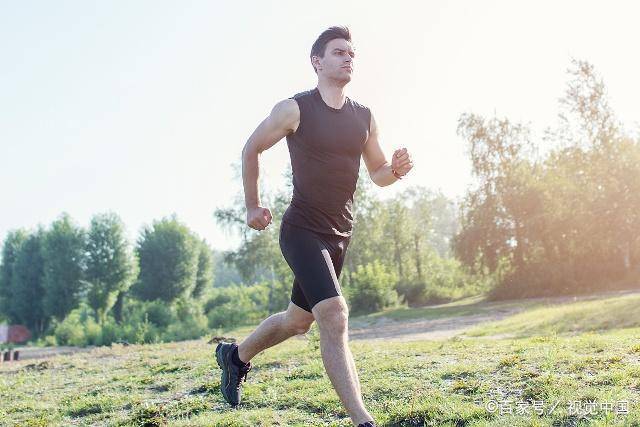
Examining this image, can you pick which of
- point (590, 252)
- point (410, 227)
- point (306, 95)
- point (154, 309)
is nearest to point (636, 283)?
point (590, 252)

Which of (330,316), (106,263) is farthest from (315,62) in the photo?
(106,263)

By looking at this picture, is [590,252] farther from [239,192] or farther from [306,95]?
[306,95]

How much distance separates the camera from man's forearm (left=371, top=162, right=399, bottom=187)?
17.2 feet

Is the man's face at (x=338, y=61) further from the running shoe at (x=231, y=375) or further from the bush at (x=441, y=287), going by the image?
the bush at (x=441, y=287)

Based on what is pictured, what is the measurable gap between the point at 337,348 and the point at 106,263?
48.9 meters

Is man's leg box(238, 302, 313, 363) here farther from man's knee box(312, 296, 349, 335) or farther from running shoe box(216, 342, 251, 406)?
man's knee box(312, 296, 349, 335)

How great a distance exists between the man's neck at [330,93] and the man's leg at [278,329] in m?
1.61

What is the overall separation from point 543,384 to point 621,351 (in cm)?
189

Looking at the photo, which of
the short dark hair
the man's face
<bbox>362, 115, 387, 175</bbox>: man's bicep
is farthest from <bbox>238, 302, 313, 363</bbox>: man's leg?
the short dark hair

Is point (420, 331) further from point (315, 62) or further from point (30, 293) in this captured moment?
point (30, 293)

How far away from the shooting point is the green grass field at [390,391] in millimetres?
5090

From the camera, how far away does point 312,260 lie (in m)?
4.40

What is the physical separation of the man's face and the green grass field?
2.92 meters

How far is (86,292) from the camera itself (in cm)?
5109
